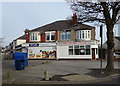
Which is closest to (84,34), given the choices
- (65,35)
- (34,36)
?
(65,35)

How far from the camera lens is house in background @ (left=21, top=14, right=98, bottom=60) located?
33.4m

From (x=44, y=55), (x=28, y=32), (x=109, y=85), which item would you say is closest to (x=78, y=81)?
(x=109, y=85)

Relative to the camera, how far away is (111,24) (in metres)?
14.7

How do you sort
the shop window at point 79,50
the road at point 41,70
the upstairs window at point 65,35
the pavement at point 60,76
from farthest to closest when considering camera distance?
the upstairs window at point 65,35
the shop window at point 79,50
the road at point 41,70
the pavement at point 60,76

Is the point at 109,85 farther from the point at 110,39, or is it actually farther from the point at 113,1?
the point at 113,1

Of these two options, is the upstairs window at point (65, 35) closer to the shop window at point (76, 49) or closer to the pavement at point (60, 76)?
the shop window at point (76, 49)

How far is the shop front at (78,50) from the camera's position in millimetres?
33156

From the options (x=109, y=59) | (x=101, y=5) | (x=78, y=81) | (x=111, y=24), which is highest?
(x=101, y=5)

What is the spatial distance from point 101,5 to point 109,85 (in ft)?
24.5

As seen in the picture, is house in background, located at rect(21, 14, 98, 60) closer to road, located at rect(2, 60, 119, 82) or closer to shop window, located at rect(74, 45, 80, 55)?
shop window, located at rect(74, 45, 80, 55)

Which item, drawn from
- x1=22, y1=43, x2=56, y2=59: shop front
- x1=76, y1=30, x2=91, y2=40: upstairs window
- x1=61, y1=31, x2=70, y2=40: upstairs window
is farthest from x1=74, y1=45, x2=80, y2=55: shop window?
x1=22, y1=43, x2=56, y2=59: shop front

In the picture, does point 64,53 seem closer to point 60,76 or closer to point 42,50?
point 42,50

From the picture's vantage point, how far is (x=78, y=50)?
33.9 metres

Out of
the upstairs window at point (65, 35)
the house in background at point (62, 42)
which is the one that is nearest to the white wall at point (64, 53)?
the house in background at point (62, 42)
